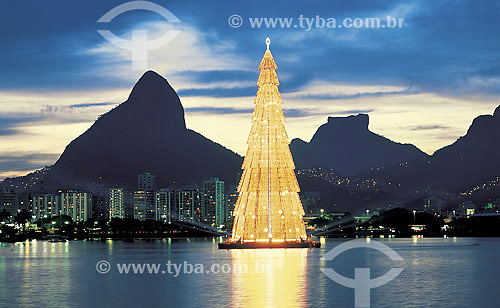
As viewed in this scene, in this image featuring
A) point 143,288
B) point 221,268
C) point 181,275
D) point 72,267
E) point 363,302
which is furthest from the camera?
point 72,267

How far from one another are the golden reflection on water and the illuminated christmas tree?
21.7 ft

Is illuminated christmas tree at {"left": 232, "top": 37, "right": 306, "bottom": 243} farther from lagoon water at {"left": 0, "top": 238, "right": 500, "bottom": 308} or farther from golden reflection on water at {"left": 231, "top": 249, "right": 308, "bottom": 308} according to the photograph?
lagoon water at {"left": 0, "top": 238, "right": 500, "bottom": 308}

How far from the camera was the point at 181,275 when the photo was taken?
5191cm

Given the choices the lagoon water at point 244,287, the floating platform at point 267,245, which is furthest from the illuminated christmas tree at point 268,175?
the lagoon water at point 244,287

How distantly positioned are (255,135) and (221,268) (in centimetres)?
1807

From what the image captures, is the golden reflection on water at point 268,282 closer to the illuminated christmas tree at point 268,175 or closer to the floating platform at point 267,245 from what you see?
the floating platform at point 267,245

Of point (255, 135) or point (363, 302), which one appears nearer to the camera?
point (363, 302)

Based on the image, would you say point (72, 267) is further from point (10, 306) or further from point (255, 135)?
point (10, 306)

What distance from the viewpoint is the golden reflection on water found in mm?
34656

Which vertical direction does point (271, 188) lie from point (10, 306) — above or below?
above

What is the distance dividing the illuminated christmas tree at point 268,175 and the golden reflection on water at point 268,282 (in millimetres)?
6624

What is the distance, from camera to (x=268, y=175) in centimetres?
7175

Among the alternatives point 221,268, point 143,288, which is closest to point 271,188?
point 221,268

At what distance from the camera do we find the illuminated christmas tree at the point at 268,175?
236 ft
